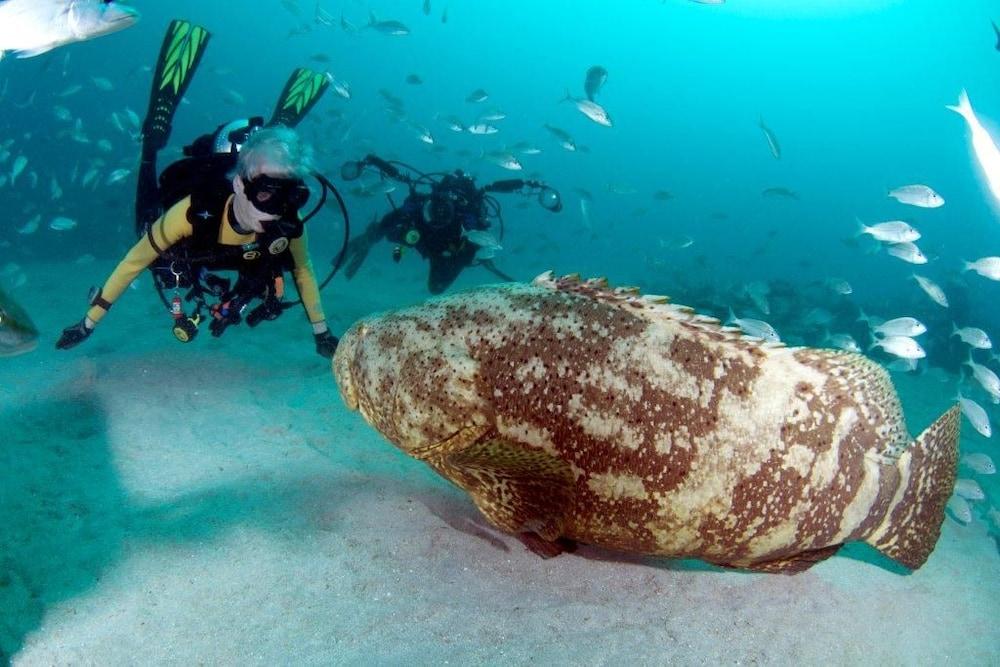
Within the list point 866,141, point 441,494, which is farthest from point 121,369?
point 866,141

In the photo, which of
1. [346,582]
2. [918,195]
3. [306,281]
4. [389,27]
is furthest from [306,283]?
[389,27]

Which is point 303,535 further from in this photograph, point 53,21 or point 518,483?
point 53,21

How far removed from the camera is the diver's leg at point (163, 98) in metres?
5.62

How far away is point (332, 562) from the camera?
311 cm

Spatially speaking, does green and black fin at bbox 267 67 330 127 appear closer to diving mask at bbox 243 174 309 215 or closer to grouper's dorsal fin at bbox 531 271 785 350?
diving mask at bbox 243 174 309 215

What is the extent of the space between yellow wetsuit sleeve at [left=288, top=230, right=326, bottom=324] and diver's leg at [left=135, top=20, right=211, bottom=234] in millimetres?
1692

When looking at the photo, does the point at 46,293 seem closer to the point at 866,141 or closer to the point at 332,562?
the point at 332,562

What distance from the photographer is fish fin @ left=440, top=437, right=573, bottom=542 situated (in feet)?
9.21

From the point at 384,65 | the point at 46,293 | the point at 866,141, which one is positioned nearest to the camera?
the point at 46,293

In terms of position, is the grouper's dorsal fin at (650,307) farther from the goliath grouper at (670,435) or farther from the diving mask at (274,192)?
the diving mask at (274,192)

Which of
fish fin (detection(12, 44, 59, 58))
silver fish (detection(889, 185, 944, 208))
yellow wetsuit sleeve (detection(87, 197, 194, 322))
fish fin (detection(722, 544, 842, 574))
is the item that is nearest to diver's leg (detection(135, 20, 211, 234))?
yellow wetsuit sleeve (detection(87, 197, 194, 322))

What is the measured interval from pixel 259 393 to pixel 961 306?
23368 mm

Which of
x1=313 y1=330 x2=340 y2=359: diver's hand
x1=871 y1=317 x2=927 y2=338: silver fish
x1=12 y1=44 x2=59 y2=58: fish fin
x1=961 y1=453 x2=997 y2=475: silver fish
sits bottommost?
x1=961 y1=453 x2=997 y2=475: silver fish

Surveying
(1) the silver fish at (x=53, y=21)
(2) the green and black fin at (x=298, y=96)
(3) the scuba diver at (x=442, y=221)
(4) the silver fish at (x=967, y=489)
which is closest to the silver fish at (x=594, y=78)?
(3) the scuba diver at (x=442, y=221)
